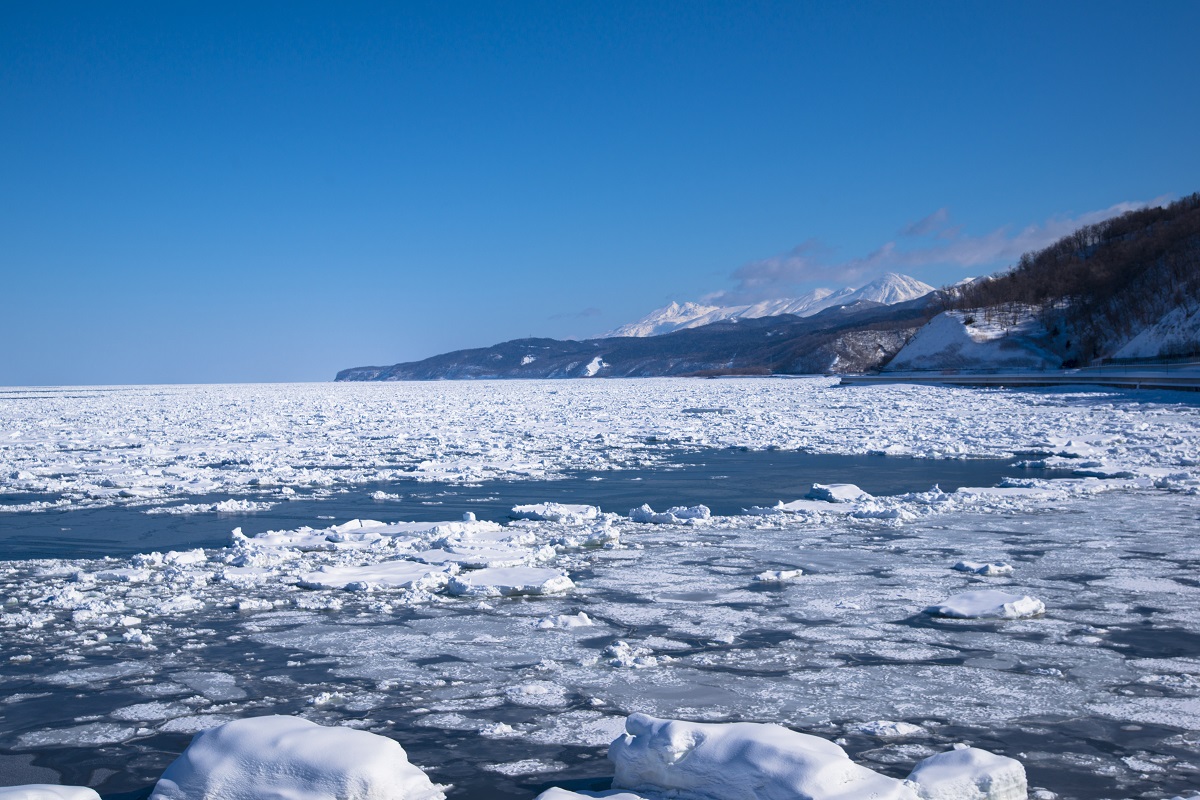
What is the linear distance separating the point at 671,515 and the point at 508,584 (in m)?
2.94

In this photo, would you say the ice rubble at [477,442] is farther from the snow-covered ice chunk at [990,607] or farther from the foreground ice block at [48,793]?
the foreground ice block at [48,793]

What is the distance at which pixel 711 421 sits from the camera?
74.5ft

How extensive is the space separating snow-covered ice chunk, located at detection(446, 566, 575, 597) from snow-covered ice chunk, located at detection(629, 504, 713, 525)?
7.90 ft

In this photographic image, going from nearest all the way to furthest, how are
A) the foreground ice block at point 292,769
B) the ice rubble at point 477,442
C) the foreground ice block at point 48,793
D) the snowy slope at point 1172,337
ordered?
the foreground ice block at point 48,793, the foreground ice block at point 292,769, the ice rubble at point 477,442, the snowy slope at point 1172,337

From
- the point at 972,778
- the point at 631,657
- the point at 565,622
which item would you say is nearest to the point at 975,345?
the point at 565,622

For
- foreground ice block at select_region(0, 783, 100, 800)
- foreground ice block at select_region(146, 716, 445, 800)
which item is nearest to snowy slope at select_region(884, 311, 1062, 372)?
foreground ice block at select_region(146, 716, 445, 800)

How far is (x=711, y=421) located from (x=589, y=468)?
10.1 meters

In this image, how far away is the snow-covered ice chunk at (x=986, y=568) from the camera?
6.01m

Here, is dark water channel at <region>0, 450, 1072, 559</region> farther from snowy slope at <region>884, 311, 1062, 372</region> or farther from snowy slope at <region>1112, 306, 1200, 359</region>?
snowy slope at <region>884, 311, 1062, 372</region>

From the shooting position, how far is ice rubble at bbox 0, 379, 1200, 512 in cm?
1188

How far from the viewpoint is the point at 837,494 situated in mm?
9578

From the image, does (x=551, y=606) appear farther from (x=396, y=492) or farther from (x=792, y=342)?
(x=792, y=342)

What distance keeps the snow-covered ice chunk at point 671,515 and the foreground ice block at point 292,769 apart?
220 inches

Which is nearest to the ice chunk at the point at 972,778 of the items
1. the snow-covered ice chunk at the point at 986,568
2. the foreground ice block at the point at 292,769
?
the foreground ice block at the point at 292,769
